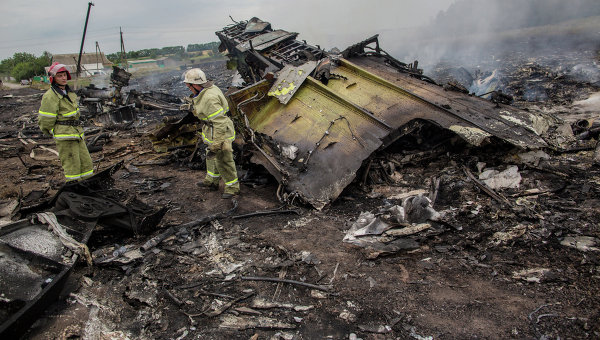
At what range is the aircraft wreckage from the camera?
427 cm

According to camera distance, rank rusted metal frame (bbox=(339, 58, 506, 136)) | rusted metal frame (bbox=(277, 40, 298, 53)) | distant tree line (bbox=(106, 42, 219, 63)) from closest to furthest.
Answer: rusted metal frame (bbox=(339, 58, 506, 136))
rusted metal frame (bbox=(277, 40, 298, 53))
distant tree line (bbox=(106, 42, 219, 63))

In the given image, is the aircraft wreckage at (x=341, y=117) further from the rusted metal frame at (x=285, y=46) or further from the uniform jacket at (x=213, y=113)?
the rusted metal frame at (x=285, y=46)

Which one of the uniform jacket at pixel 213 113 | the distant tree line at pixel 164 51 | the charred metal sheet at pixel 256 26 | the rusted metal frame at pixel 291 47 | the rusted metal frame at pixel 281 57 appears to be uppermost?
the distant tree line at pixel 164 51

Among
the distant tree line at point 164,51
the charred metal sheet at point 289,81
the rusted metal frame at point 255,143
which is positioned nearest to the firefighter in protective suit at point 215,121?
the rusted metal frame at point 255,143

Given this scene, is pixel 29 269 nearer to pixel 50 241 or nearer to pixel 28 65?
pixel 50 241

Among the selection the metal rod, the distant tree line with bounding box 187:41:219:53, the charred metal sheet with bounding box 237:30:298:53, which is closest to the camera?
the metal rod

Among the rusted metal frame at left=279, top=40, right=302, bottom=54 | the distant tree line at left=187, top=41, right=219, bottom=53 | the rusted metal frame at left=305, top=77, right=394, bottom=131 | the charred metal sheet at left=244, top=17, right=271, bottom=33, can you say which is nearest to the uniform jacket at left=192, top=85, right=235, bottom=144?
the rusted metal frame at left=305, top=77, right=394, bottom=131

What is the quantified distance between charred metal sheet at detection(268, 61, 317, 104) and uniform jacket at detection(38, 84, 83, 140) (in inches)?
110

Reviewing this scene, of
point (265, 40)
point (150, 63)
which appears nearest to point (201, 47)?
point (150, 63)

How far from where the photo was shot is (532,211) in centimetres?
345

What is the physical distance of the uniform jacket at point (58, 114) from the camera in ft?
14.1

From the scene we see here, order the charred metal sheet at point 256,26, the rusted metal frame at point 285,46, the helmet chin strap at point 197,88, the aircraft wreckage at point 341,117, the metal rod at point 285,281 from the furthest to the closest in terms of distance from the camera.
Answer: the charred metal sheet at point 256,26 → the rusted metal frame at point 285,46 → the helmet chin strap at point 197,88 → the aircraft wreckage at point 341,117 → the metal rod at point 285,281

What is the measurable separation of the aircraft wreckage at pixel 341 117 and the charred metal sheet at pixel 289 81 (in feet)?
0.06

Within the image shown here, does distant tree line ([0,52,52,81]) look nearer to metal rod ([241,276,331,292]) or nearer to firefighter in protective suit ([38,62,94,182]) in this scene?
firefighter in protective suit ([38,62,94,182])
